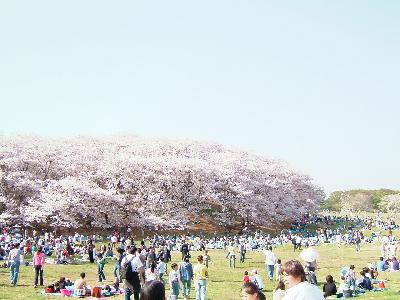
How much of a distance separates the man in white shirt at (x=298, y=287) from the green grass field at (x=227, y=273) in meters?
13.2

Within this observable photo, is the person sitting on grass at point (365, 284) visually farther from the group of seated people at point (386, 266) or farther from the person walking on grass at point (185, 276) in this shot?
the person walking on grass at point (185, 276)

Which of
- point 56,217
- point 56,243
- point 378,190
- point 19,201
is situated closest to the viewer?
point 56,243

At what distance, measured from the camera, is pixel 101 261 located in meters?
24.2

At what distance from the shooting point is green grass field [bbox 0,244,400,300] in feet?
67.8

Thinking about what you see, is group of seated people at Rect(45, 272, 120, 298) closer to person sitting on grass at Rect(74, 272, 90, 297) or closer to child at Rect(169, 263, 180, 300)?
person sitting on grass at Rect(74, 272, 90, 297)

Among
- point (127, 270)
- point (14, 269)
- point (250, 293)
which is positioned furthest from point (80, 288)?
point (250, 293)

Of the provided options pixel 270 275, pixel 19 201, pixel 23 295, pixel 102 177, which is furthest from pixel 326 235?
pixel 23 295

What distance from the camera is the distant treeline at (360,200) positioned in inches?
5084

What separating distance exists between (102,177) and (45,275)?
33.9 m

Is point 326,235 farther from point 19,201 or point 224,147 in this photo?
point 224,147

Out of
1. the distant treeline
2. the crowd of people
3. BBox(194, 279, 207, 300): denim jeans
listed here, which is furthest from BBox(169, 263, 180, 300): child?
the distant treeline

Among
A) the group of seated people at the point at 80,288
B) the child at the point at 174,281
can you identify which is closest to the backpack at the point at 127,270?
the child at the point at 174,281

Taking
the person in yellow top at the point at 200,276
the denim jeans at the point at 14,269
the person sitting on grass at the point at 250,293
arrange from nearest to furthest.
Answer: the person sitting on grass at the point at 250,293, the person in yellow top at the point at 200,276, the denim jeans at the point at 14,269

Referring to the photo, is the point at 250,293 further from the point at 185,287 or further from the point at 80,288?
the point at 80,288
